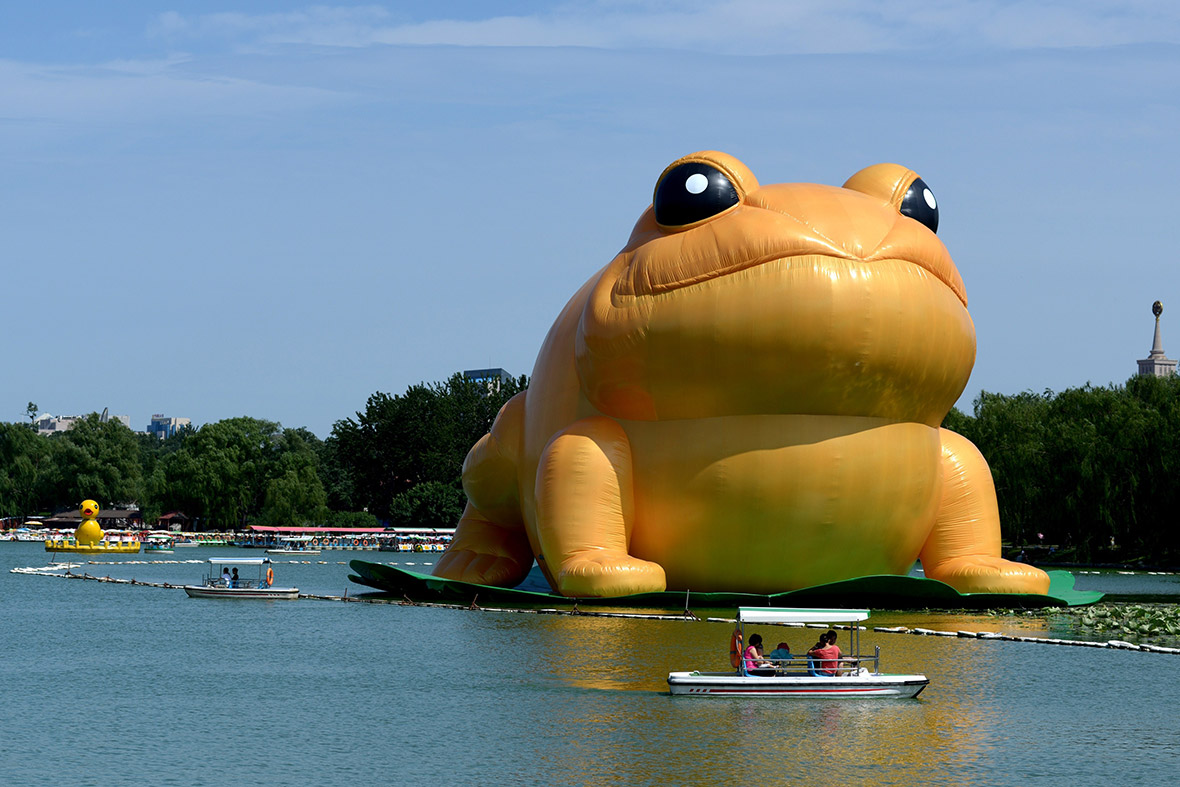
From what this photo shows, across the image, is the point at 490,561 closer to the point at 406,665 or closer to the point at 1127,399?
the point at 406,665

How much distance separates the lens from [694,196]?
27234 mm

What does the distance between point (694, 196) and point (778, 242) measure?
192 cm

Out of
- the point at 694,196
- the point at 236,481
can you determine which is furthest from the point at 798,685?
the point at 236,481

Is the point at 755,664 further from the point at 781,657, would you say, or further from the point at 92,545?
the point at 92,545

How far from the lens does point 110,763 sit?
1468cm

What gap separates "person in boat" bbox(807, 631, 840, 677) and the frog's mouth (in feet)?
30.1

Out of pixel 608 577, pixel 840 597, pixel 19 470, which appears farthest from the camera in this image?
pixel 19 470

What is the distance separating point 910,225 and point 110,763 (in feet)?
59.0

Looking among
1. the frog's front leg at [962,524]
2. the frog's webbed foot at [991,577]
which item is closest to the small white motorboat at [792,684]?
the frog's webbed foot at [991,577]

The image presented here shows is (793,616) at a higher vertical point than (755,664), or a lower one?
higher

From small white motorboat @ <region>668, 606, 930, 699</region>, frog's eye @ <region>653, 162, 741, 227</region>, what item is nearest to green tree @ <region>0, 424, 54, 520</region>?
frog's eye @ <region>653, 162, 741, 227</region>

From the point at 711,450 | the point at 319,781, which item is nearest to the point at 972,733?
the point at 319,781

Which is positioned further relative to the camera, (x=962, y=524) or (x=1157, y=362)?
(x=1157, y=362)

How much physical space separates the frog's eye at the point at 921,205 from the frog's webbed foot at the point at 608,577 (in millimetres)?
8326
